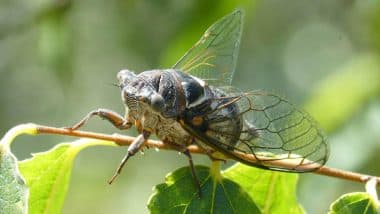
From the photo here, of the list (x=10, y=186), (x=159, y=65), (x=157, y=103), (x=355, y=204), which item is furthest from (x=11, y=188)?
(x=159, y=65)

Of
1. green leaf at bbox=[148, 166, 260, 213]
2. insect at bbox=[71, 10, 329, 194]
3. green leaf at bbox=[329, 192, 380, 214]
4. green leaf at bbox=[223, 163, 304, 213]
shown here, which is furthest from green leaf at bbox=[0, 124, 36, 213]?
green leaf at bbox=[329, 192, 380, 214]

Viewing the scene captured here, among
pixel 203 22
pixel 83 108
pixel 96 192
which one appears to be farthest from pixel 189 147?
pixel 83 108

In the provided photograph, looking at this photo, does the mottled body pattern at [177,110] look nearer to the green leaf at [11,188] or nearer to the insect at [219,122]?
the insect at [219,122]

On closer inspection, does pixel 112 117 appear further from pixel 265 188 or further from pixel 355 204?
pixel 355 204

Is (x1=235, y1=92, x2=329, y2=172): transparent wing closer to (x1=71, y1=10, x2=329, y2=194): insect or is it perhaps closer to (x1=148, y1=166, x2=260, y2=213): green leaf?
(x1=71, y1=10, x2=329, y2=194): insect

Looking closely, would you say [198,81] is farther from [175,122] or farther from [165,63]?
[165,63]
